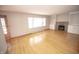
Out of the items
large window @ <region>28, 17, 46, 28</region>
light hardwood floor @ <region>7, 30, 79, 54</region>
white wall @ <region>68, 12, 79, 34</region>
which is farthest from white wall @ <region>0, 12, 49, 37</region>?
white wall @ <region>68, 12, 79, 34</region>

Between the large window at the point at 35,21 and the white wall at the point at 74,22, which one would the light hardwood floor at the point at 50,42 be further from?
the large window at the point at 35,21

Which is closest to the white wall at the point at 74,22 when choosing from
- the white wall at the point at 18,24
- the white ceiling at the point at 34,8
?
the white ceiling at the point at 34,8

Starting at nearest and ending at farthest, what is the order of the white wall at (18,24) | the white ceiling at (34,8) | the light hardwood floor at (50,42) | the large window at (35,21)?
the white ceiling at (34,8) < the white wall at (18,24) < the large window at (35,21) < the light hardwood floor at (50,42)

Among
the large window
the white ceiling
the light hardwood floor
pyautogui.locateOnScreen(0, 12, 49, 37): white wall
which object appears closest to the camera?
the white ceiling

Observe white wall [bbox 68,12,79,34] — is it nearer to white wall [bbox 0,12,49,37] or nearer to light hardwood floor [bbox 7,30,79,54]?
light hardwood floor [bbox 7,30,79,54]

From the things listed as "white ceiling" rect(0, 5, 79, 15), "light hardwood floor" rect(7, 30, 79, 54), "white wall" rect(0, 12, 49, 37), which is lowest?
"light hardwood floor" rect(7, 30, 79, 54)

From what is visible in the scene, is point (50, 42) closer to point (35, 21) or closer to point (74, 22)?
point (74, 22)

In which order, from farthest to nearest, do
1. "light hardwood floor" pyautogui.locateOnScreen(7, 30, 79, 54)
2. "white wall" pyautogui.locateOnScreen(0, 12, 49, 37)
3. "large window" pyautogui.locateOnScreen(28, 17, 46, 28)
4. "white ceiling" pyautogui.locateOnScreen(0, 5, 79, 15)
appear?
"light hardwood floor" pyautogui.locateOnScreen(7, 30, 79, 54), "large window" pyautogui.locateOnScreen(28, 17, 46, 28), "white wall" pyautogui.locateOnScreen(0, 12, 49, 37), "white ceiling" pyautogui.locateOnScreen(0, 5, 79, 15)

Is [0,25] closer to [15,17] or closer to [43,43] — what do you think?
[15,17]

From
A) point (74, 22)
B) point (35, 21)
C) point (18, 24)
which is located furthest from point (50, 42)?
point (18, 24)

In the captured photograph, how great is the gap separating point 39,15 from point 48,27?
41 cm
